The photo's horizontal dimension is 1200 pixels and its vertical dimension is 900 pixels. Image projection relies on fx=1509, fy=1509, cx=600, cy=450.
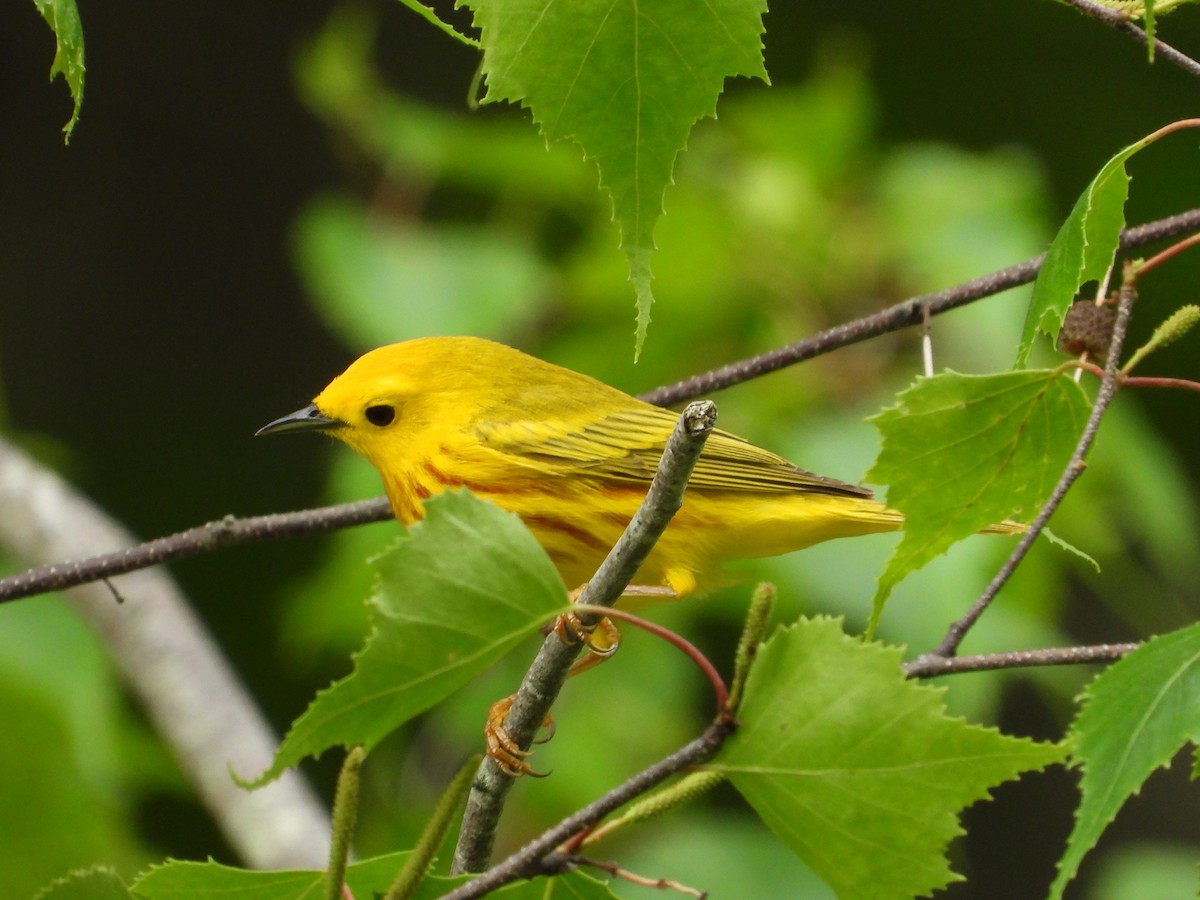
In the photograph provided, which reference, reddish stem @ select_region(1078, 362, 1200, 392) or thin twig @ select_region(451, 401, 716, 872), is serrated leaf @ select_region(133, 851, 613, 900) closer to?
thin twig @ select_region(451, 401, 716, 872)

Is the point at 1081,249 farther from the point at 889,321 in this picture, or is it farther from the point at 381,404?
the point at 381,404

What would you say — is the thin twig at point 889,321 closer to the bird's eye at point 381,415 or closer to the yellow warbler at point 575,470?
the yellow warbler at point 575,470

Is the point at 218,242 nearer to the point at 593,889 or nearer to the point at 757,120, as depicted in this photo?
the point at 757,120

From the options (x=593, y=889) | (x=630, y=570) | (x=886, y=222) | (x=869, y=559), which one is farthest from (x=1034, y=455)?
(x=886, y=222)

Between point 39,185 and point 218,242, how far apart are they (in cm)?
59

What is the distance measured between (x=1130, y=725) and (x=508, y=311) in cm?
188

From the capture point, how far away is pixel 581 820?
3.59ft

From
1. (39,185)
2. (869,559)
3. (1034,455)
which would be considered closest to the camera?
(1034,455)

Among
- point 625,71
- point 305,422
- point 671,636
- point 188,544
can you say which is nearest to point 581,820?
point 671,636

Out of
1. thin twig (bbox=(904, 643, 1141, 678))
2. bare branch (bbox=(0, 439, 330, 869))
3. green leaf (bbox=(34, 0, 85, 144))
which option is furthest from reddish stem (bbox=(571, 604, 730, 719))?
bare branch (bbox=(0, 439, 330, 869))

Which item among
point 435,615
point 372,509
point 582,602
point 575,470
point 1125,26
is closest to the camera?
A: point 435,615

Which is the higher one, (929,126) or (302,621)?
(929,126)

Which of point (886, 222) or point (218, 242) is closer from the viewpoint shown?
point (886, 222)

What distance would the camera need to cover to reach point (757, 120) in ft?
10.3
